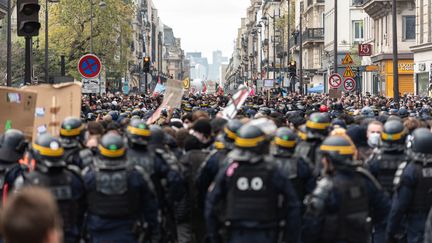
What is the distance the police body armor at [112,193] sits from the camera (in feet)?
26.9

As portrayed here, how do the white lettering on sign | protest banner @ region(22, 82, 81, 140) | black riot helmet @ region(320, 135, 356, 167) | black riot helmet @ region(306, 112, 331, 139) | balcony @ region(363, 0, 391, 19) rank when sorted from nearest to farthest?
black riot helmet @ region(320, 135, 356, 167) → black riot helmet @ region(306, 112, 331, 139) → protest banner @ region(22, 82, 81, 140) → balcony @ region(363, 0, 391, 19) → the white lettering on sign

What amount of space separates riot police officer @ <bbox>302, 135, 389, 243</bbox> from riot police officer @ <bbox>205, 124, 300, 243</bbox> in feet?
0.53

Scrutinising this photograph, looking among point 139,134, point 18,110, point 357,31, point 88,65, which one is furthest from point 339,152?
point 357,31

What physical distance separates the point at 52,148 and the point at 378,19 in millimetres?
53529

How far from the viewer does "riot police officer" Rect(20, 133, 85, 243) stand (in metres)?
8.09

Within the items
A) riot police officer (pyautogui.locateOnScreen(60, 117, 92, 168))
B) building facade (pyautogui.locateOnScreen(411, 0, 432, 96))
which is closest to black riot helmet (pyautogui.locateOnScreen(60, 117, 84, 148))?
riot police officer (pyautogui.locateOnScreen(60, 117, 92, 168))

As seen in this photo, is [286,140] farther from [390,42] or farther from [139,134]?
[390,42]


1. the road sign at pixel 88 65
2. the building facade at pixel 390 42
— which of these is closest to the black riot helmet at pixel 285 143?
the road sign at pixel 88 65

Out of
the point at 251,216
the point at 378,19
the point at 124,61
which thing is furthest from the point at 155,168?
the point at 124,61

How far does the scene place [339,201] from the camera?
25.5 ft

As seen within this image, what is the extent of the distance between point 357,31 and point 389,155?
2705 inches

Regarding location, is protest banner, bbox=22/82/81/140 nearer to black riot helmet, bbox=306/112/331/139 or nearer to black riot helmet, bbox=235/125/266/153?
black riot helmet, bbox=306/112/331/139

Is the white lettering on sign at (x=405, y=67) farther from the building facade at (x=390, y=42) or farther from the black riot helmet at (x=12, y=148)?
the black riot helmet at (x=12, y=148)

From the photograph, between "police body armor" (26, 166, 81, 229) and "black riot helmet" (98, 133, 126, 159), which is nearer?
"police body armor" (26, 166, 81, 229)
